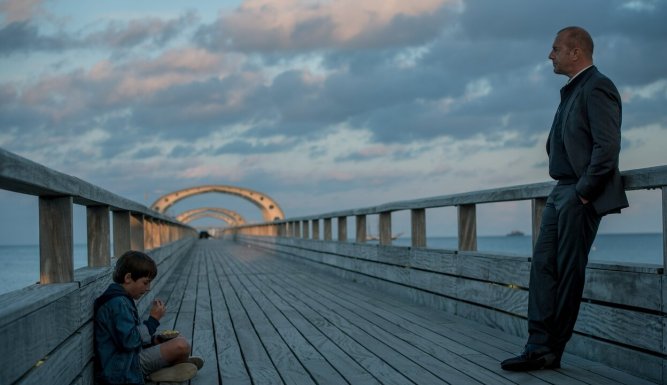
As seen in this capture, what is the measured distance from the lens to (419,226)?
7.05 m

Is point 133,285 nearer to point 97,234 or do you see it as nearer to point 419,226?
point 97,234

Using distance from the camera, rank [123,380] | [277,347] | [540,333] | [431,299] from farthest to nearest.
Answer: [431,299] < [277,347] < [540,333] < [123,380]

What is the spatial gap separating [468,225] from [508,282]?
86 centimetres

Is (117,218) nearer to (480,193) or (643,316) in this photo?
(480,193)

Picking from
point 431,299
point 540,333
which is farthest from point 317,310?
point 540,333

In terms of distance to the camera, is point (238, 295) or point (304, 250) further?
point (304, 250)

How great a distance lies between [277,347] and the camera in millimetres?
4809

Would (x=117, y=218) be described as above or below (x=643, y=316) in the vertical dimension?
above

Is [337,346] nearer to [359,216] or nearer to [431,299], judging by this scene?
[431,299]

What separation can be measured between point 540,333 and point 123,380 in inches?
92.2

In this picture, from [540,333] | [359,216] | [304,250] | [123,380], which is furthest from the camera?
[304,250]

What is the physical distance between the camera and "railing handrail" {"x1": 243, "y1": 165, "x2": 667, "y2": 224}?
136 inches

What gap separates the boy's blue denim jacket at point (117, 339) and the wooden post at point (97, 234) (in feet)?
2.36

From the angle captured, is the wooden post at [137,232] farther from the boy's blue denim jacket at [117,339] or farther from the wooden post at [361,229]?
the wooden post at [361,229]
